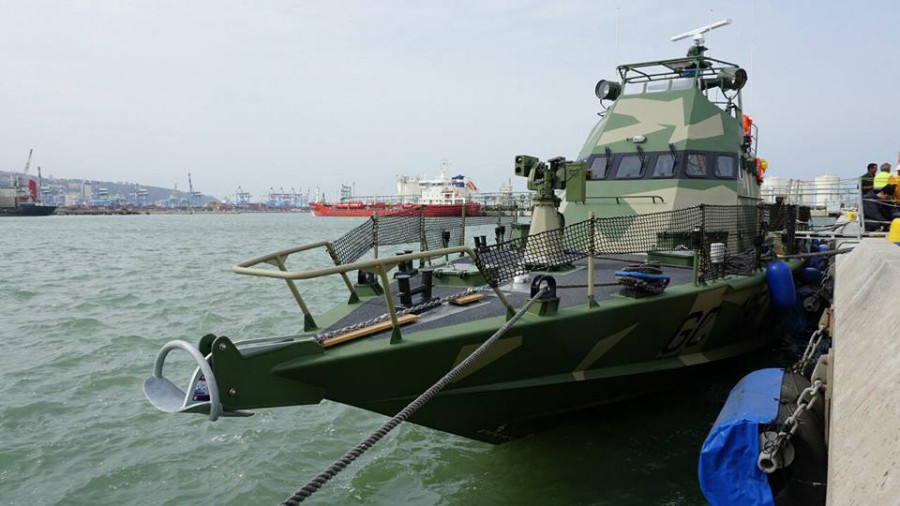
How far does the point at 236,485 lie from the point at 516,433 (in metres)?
2.53

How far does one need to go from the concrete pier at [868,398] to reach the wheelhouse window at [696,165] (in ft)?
18.9

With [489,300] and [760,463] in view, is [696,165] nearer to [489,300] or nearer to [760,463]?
[489,300]

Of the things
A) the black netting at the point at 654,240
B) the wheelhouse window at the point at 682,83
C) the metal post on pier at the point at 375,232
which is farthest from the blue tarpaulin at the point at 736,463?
the wheelhouse window at the point at 682,83

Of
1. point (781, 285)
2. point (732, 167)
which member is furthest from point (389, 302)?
point (732, 167)

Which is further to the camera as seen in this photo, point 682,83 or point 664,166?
point 682,83

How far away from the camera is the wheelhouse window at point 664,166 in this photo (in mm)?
8914

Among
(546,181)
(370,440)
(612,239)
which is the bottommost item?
(370,440)

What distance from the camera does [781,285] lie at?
7812 millimetres

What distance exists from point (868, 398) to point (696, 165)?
7381mm

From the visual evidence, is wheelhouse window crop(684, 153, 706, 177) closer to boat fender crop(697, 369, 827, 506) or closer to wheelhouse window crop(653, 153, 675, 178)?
wheelhouse window crop(653, 153, 675, 178)

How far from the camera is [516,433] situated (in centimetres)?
543

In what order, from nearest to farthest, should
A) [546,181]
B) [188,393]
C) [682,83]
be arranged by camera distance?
1. [188,393]
2. [546,181]
3. [682,83]

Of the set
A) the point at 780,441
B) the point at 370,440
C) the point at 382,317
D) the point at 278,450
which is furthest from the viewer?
the point at 278,450

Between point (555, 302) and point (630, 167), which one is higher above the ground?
point (630, 167)
